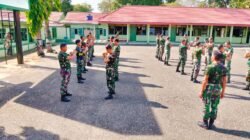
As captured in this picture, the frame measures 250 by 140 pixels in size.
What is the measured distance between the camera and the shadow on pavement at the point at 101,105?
5.56m

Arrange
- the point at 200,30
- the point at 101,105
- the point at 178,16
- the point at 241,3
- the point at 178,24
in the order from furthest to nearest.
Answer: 1. the point at 241,3
2. the point at 200,30
3. the point at 178,16
4. the point at 178,24
5. the point at 101,105

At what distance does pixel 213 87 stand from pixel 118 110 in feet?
8.97

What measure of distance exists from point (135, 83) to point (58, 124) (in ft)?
14.8

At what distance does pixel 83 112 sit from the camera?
248 inches

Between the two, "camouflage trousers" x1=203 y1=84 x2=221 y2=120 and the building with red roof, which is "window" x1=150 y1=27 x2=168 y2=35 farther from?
"camouflage trousers" x1=203 y1=84 x2=221 y2=120

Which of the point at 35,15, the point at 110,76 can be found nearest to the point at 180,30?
the point at 35,15

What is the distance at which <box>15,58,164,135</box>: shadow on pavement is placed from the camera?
18.2 feet

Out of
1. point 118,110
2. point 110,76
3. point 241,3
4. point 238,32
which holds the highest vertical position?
point 241,3

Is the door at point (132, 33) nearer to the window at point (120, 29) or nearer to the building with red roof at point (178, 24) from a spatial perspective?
the building with red roof at point (178, 24)

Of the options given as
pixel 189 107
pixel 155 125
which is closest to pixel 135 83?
pixel 189 107

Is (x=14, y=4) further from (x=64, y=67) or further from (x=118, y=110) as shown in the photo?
(x=118, y=110)

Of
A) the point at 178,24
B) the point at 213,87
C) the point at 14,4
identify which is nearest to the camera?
the point at 213,87

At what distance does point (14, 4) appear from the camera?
11195 mm

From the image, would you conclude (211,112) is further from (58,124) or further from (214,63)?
(58,124)
